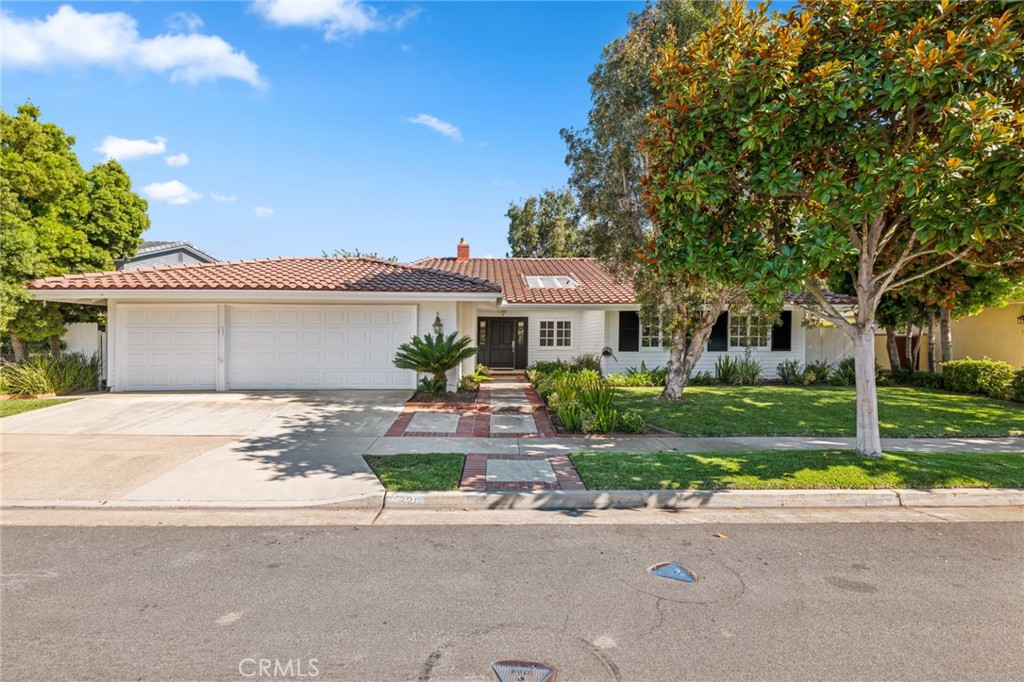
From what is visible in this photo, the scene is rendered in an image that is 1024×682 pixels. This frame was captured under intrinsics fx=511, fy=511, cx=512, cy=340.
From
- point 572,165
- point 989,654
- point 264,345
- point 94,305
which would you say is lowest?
A: point 989,654

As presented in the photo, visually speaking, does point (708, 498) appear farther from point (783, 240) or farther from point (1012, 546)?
point (783, 240)

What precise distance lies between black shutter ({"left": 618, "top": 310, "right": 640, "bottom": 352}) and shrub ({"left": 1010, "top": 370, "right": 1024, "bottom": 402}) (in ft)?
32.1

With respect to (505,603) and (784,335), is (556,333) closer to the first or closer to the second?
(784,335)

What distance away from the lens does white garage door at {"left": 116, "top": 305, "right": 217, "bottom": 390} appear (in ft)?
43.7

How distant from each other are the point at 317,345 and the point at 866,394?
40.2ft

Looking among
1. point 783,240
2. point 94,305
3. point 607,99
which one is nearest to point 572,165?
point 607,99

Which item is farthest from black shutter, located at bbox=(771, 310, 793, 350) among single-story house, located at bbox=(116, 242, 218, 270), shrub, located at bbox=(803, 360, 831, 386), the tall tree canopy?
single-story house, located at bbox=(116, 242, 218, 270)

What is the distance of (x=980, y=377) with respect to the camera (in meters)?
14.1

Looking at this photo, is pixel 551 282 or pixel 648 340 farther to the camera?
pixel 551 282

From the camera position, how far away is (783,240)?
26.2 ft

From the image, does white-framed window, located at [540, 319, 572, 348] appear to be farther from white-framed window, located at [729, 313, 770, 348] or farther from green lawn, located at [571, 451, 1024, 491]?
green lawn, located at [571, 451, 1024, 491]

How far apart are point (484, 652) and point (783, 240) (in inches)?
293

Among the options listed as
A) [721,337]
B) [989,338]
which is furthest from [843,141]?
[989,338]

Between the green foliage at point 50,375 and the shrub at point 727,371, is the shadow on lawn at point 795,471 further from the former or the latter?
the green foliage at point 50,375
